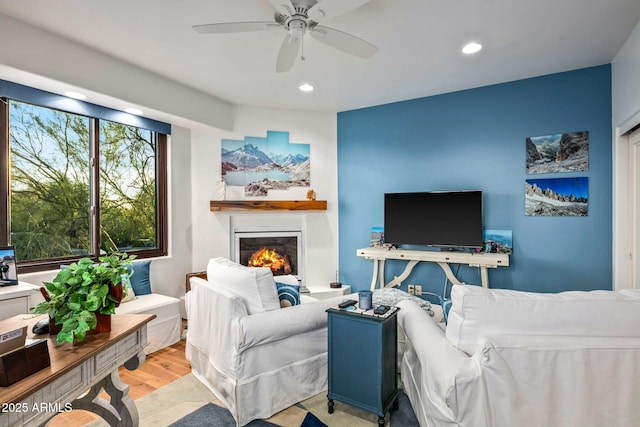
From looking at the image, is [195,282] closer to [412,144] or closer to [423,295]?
[423,295]

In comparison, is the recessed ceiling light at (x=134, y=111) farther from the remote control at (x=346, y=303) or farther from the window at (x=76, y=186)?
the remote control at (x=346, y=303)

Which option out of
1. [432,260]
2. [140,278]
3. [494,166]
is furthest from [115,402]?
[494,166]

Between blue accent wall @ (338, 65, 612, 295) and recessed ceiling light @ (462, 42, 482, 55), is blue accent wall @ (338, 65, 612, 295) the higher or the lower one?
the lower one

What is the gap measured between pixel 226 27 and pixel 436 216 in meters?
2.82

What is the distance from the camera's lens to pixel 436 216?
3.89 meters

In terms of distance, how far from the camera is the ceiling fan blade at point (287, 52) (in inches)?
93.4

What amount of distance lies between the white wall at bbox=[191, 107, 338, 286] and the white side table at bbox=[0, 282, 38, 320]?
2111 mm

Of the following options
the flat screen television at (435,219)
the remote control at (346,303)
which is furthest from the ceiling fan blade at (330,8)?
the flat screen television at (435,219)

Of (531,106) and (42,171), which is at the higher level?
(531,106)

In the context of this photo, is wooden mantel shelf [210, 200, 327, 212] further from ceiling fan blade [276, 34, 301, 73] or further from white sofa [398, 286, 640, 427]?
white sofa [398, 286, 640, 427]

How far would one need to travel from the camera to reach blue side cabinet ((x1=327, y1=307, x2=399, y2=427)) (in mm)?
2016

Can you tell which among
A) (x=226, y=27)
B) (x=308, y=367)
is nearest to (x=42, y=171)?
(x=226, y=27)

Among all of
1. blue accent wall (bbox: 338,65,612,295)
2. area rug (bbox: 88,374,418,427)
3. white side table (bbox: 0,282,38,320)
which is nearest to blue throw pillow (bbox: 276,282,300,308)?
area rug (bbox: 88,374,418,427)

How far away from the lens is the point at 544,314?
4.80ft
